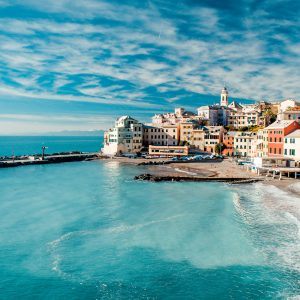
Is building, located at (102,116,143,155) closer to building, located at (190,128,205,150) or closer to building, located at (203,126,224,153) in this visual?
building, located at (190,128,205,150)

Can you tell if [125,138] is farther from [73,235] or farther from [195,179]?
[73,235]

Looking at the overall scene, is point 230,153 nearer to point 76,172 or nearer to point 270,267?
point 76,172

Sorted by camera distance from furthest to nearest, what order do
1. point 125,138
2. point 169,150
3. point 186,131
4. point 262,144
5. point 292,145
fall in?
point 186,131, point 125,138, point 169,150, point 262,144, point 292,145

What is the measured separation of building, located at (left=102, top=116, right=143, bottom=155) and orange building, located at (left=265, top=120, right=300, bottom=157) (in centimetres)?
4517

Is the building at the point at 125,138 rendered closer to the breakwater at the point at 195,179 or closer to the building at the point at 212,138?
the building at the point at 212,138

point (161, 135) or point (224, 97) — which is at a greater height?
point (224, 97)

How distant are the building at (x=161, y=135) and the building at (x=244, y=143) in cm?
2064

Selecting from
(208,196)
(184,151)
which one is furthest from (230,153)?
(208,196)

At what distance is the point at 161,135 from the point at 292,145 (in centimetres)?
5116

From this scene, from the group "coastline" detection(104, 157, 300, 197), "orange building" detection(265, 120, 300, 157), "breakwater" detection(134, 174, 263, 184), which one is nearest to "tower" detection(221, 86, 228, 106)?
"coastline" detection(104, 157, 300, 197)

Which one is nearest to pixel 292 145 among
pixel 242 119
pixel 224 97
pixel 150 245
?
pixel 150 245

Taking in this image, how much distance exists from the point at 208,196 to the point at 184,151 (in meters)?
51.5

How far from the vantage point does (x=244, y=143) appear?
90.8m

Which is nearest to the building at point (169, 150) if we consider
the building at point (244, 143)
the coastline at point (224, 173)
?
the coastline at point (224, 173)
